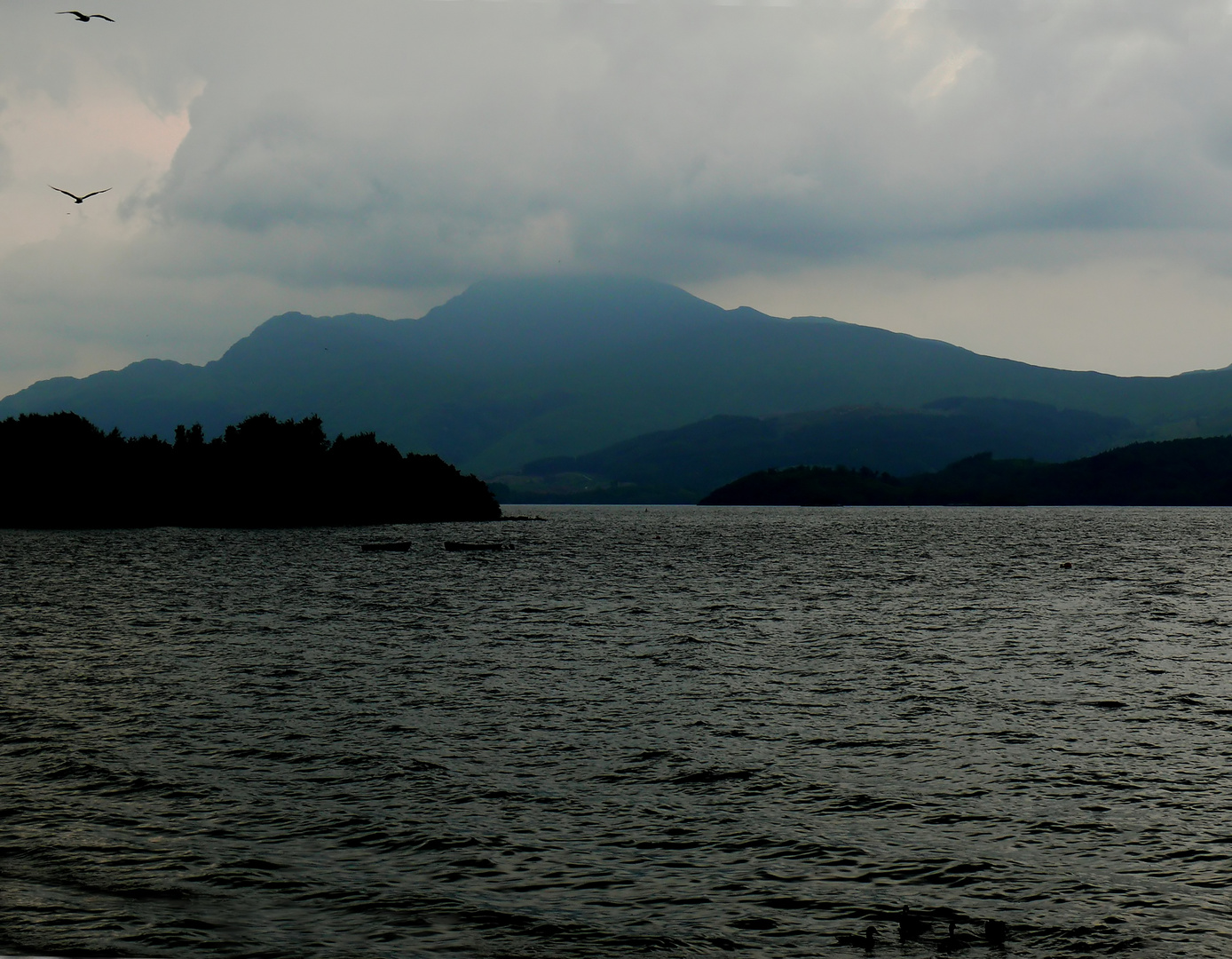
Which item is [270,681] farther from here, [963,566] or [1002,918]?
[963,566]

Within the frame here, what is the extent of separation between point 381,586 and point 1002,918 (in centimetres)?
9425

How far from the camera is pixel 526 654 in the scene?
205 feet

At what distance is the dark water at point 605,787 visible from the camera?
23094 millimetres

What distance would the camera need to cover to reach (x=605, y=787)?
109ft

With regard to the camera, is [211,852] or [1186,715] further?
[1186,715]

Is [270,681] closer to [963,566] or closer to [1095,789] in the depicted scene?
[1095,789]

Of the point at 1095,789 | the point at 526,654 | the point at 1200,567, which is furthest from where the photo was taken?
the point at 1200,567

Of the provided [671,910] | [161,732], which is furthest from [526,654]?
[671,910]

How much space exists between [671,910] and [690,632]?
50.4 meters

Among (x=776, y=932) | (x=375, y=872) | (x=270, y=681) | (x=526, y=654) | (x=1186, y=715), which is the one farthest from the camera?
(x=526, y=654)

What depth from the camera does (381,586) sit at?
11119 cm

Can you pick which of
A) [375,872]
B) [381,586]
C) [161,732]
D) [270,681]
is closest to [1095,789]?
[375,872]

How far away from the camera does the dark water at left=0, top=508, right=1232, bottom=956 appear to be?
2309 centimetres

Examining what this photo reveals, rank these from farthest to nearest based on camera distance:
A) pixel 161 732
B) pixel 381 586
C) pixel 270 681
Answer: pixel 381 586 → pixel 270 681 → pixel 161 732
